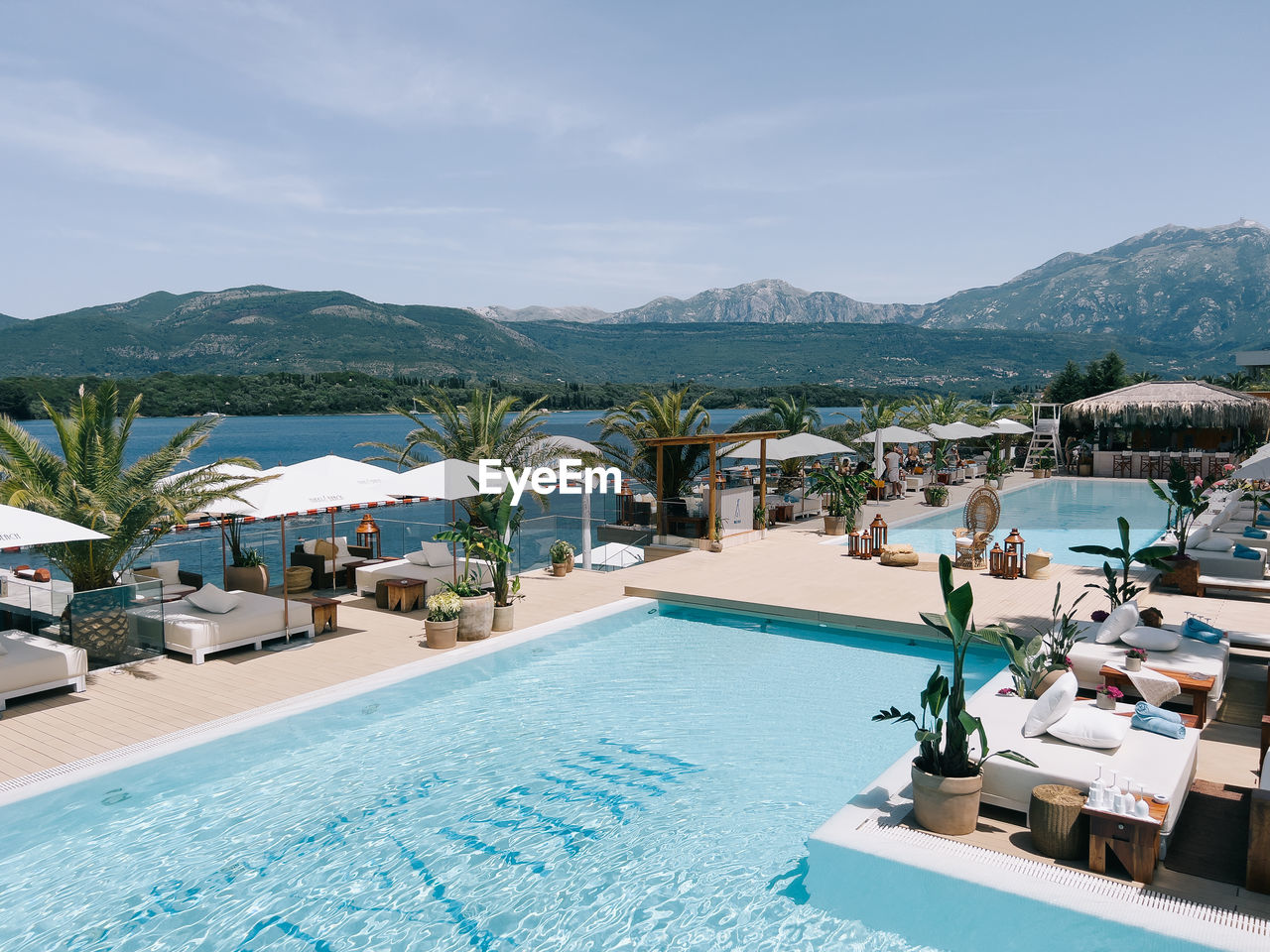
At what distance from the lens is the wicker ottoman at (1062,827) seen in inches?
195

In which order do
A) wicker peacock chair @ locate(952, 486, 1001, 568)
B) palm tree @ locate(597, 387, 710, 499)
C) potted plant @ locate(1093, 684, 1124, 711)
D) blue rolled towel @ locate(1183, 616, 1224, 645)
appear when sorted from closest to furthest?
potted plant @ locate(1093, 684, 1124, 711)
blue rolled towel @ locate(1183, 616, 1224, 645)
wicker peacock chair @ locate(952, 486, 1001, 568)
palm tree @ locate(597, 387, 710, 499)

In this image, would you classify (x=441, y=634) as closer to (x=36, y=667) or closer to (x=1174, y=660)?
(x=36, y=667)

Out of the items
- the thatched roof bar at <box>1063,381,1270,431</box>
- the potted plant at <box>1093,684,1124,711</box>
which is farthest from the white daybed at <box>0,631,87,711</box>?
the thatched roof bar at <box>1063,381,1270,431</box>

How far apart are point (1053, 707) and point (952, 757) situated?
47.2 inches

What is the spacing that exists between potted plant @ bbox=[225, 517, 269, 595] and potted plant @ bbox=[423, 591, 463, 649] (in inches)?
149

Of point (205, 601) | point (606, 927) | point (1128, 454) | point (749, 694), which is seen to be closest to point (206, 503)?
point (205, 601)

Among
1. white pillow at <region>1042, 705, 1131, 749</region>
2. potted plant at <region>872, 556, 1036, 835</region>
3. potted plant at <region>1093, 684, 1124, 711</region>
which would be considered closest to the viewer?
potted plant at <region>872, 556, 1036, 835</region>

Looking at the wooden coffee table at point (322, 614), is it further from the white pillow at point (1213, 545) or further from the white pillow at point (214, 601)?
the white pillow at point (1213, 545)

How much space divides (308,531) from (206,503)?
6020mm

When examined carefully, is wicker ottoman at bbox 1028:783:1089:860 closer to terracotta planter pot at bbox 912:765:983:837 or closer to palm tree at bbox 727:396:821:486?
terracotta planter pot at bbox 912:765:983:837

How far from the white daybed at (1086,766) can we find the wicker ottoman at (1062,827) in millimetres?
342

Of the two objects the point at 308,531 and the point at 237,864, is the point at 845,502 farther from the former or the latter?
the point at 237,864

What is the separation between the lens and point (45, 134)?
16.6m

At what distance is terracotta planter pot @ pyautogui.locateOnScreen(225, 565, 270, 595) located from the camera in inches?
496
